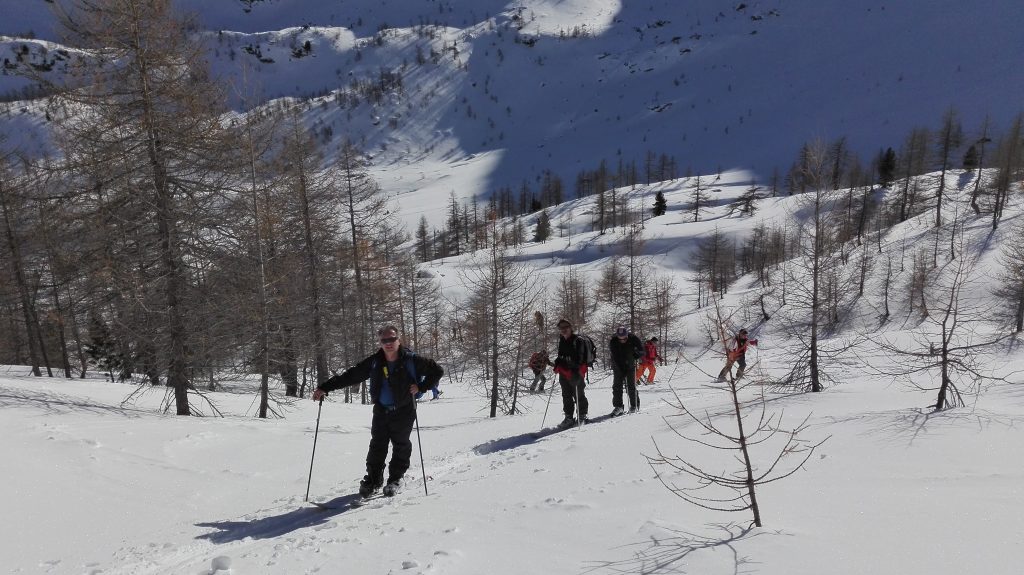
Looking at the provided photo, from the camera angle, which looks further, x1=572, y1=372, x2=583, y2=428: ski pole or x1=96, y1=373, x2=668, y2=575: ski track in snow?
x1=572, y1=372, x2=583, y2=428: ski pole

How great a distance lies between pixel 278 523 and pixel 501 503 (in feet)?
8.07

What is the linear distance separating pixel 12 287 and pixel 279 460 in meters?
21.2

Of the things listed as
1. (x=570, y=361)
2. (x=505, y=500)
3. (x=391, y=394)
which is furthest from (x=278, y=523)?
(x=570, y=361)

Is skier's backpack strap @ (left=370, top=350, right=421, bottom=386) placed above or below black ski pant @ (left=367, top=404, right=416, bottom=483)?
above

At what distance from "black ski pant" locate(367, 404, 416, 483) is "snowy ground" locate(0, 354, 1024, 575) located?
1.27ft

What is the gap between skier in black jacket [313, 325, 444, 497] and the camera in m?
6.06

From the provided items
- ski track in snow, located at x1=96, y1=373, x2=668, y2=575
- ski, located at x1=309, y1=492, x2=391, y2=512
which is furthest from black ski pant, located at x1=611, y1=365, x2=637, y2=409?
ski, located at x1=309, y1=492, x2=391, y2=512

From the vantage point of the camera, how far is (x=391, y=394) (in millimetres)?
6062

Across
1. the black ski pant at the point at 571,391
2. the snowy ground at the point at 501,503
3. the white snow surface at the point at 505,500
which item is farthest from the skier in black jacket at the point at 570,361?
the snowy ground at the point at 501,503

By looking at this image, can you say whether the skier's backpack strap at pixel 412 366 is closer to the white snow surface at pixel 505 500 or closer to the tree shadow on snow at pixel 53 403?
the white snow surface at pixel 505 500

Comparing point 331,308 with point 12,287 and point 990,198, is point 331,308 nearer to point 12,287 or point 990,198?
point 12,287

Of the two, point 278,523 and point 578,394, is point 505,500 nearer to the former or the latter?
point 278,523

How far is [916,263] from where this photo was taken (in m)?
44.1

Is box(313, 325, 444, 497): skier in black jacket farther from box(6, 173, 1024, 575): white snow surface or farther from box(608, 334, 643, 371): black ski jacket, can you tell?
box(608, 334, 643, 371): black ski jacket
